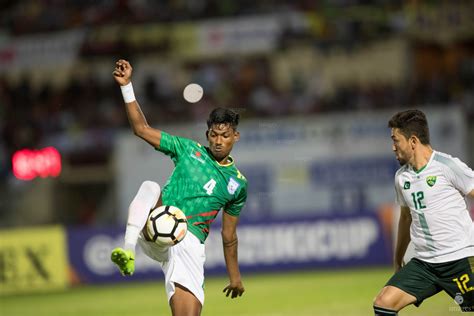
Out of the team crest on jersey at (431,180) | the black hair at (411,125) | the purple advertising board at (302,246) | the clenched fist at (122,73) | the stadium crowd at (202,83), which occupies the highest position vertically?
the stadium crowd at (202,83)

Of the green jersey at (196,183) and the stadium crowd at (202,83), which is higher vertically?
the stadium crowd at (202,83)

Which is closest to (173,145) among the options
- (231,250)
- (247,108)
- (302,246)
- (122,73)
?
(122,73)

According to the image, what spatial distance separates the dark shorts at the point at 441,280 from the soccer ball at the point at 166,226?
1.67m

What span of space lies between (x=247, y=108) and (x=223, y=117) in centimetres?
1618

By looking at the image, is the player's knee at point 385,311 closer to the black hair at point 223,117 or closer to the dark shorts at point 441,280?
the dark shorts at point 441,280

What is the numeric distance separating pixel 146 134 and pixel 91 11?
20048 mm

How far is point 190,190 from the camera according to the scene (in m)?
7.31

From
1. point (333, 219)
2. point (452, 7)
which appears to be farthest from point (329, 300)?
point (452, 7)

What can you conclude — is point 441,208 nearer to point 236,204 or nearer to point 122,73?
point 236,204

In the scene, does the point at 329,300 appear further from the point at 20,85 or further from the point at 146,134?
the point at 20,85

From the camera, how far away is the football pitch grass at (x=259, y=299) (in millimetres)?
12484

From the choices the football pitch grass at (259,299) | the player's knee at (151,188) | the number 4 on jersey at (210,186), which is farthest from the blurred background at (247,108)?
the player's knee at (151,188)

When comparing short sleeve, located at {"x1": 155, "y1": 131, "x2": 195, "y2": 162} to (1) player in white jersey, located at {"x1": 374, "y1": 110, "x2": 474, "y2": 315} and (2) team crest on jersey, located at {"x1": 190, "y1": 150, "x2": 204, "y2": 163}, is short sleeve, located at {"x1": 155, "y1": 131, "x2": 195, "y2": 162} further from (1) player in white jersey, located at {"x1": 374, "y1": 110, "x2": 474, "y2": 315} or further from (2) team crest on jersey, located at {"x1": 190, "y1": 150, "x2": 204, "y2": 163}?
(1) player in white jersey, located at {"x1": 374, "y1": 110, "x2": 474, "y2": 315}

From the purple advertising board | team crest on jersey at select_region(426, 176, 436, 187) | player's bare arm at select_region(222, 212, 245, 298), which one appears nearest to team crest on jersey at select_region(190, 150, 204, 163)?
player's bare arm at select_region(222, 212, 245, 298)
